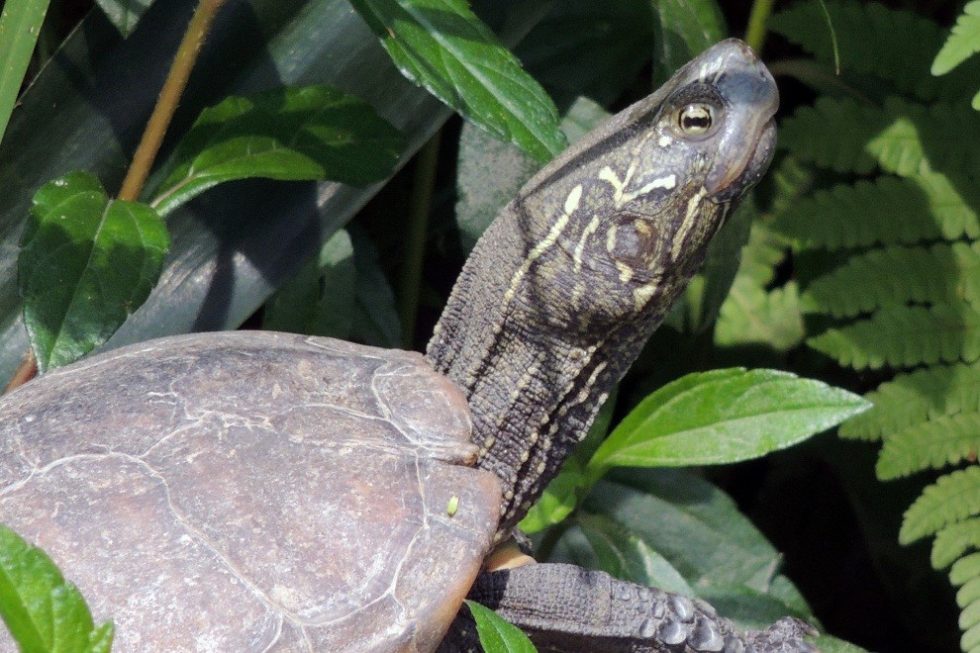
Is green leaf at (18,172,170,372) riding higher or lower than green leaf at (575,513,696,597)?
higher

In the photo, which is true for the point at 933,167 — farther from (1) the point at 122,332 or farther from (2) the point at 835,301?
(1) the point at 122,332

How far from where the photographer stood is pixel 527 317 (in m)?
1.23

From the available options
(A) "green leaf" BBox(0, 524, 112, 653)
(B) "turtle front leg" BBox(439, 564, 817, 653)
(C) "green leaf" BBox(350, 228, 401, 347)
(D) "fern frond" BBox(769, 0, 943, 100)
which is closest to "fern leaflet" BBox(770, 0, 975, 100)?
(D) "fern frond" BBox(769, 0, 943, 100)

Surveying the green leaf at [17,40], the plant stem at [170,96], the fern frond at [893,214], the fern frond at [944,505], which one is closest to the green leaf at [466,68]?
the plant stem at [170,96]

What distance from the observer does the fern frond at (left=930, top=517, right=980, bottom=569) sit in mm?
1467

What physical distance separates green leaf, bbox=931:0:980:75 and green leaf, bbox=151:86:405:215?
683 millimetres

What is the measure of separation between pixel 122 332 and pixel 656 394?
0.72 meters

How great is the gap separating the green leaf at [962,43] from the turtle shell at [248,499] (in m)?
0.74

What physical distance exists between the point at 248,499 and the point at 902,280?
1.08 metres

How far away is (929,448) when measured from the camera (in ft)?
4.99

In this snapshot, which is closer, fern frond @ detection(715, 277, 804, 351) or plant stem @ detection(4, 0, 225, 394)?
plant stem @ detection(4, 0, 225, 394)

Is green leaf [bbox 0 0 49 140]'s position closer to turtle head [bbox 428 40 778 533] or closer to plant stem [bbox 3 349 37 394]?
plant stem [bbox 3 349 37 394]

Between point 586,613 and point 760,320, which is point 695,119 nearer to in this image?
point 586,613

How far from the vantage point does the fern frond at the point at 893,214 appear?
162 cm
